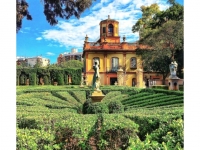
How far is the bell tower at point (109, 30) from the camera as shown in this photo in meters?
3.54

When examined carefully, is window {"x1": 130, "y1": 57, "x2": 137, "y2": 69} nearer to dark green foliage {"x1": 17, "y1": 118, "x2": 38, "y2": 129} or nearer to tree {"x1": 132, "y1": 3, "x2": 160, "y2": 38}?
tree {"x1": 132, "y1": 3, "x2": 160, "y2": 38}

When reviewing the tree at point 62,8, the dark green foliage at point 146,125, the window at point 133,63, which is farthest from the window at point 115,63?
the dark green foliage at point 146,125

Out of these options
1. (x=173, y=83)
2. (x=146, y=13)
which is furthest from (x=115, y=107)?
(x=173, y=83)

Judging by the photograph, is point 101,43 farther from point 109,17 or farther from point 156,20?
point 156,20

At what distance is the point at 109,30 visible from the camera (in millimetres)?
3854

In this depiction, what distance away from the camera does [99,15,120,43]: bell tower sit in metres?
3.54

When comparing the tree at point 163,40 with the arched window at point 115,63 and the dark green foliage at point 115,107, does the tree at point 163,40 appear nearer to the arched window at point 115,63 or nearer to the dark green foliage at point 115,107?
the arched window at point 115,63

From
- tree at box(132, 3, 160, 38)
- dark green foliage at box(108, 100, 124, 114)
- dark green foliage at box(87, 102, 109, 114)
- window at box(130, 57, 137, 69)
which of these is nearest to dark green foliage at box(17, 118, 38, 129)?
dark green foliage at box(87, 102, 109, 114)

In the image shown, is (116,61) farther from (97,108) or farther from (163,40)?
(163,40)

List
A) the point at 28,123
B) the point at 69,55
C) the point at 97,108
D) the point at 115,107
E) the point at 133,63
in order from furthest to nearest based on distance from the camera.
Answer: the point at 133,63
the point at 115,107
the point at 97,108
the point at 69,55
the point at 28,123

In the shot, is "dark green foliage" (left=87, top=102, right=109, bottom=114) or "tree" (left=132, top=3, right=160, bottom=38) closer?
"tree" (left=132, top=3, right=160, bottom=38)

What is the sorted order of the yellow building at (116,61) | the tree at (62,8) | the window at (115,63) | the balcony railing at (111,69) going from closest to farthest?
the tree at (62,8) → the yellow building at (116,61) → the window at (115,63) → the balcony railing at (111,69)
